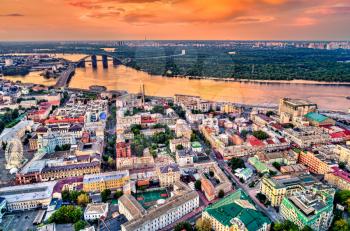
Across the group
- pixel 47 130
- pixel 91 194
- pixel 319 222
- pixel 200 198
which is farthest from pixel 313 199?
pixel 47 130

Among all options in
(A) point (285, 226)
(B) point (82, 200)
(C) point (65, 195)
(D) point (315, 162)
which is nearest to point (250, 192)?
(A) point (285, 226)

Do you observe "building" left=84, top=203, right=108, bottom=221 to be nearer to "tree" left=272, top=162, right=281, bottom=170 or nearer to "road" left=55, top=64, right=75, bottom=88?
"tree" left=272, top=162, right=281, bottom=170

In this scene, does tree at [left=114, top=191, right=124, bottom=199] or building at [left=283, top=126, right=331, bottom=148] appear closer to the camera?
tree at [left=114, top=191, right=124, bottom=199]

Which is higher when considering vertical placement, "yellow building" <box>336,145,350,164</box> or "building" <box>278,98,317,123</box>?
"building" <box>278,98,317,123</box>

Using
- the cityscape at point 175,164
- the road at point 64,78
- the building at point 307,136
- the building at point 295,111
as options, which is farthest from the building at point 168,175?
the road at point 64,78

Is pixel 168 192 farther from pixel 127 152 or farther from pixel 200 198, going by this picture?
pixel 127 152

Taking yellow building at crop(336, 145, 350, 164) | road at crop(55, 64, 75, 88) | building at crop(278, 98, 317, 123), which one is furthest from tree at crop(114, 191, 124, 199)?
road at crop(55, 64, 75, 88)
